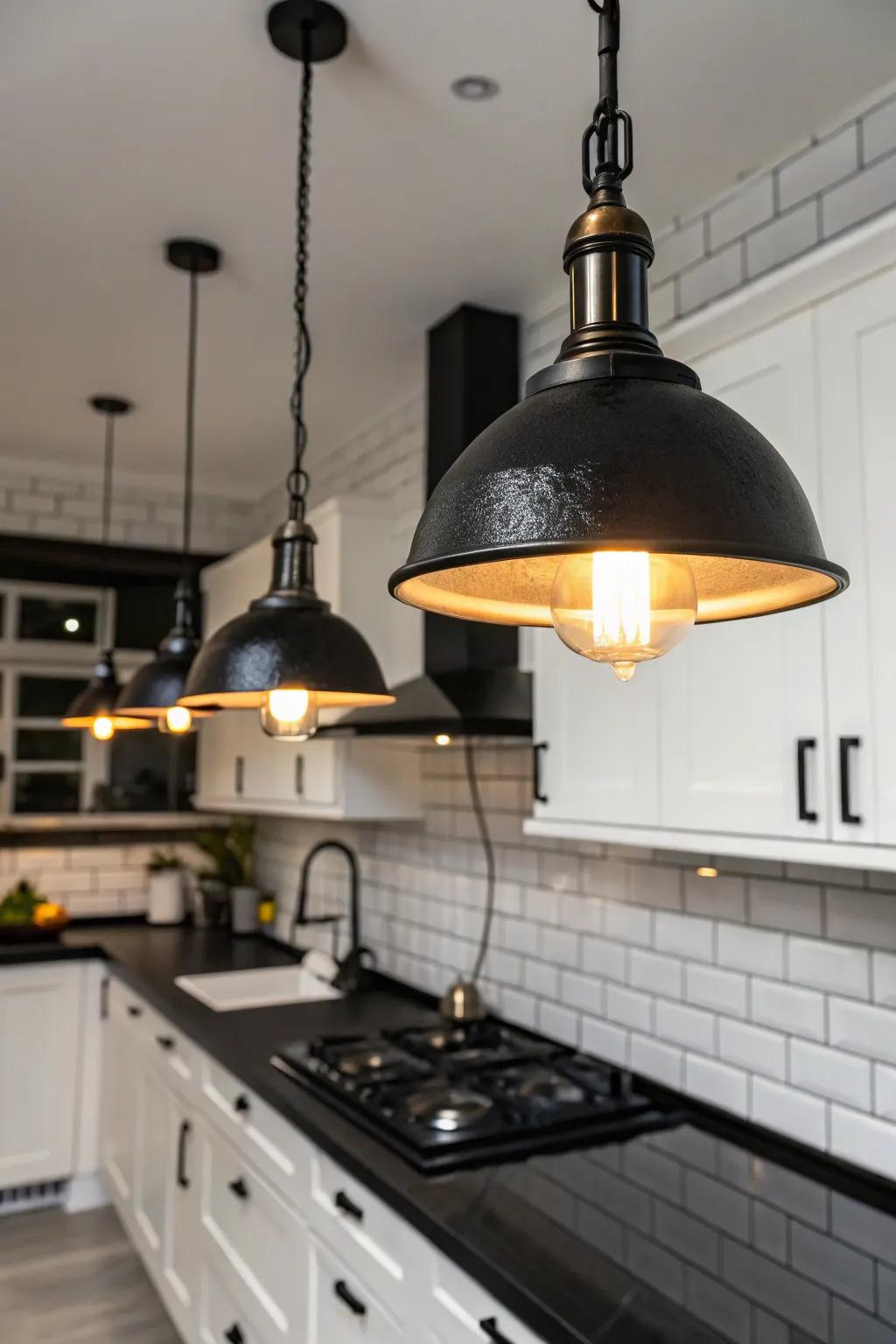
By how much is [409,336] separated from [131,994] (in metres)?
2.41

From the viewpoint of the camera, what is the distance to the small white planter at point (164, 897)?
469 cm

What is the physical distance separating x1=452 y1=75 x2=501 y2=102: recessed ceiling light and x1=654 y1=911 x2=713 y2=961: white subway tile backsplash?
168 centimetres

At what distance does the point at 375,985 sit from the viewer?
357 cm

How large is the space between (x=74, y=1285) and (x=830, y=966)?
9.17 ft

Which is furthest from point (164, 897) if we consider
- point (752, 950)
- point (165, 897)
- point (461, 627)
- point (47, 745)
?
point (752, 950)

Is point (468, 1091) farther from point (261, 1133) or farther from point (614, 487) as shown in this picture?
point (614, 487)

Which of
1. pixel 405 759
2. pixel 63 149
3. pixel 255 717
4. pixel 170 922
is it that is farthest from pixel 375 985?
pixel 63 149

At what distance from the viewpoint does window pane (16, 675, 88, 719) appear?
15.0 feet

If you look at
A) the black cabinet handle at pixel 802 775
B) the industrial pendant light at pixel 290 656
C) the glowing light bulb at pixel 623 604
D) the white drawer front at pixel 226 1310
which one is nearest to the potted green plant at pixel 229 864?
the white drawer front at pixel 226 1310

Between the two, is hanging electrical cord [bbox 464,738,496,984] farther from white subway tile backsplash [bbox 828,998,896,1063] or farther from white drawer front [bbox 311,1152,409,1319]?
white subway tile backsplash [bbox 828,998,896,1063]

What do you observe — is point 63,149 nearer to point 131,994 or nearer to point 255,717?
point 255,717

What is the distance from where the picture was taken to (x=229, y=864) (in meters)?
4.77

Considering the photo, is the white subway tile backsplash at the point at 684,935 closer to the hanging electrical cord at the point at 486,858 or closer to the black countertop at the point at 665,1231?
the black countertop at the point at 665,1231

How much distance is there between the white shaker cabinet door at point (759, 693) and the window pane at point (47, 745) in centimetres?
332
